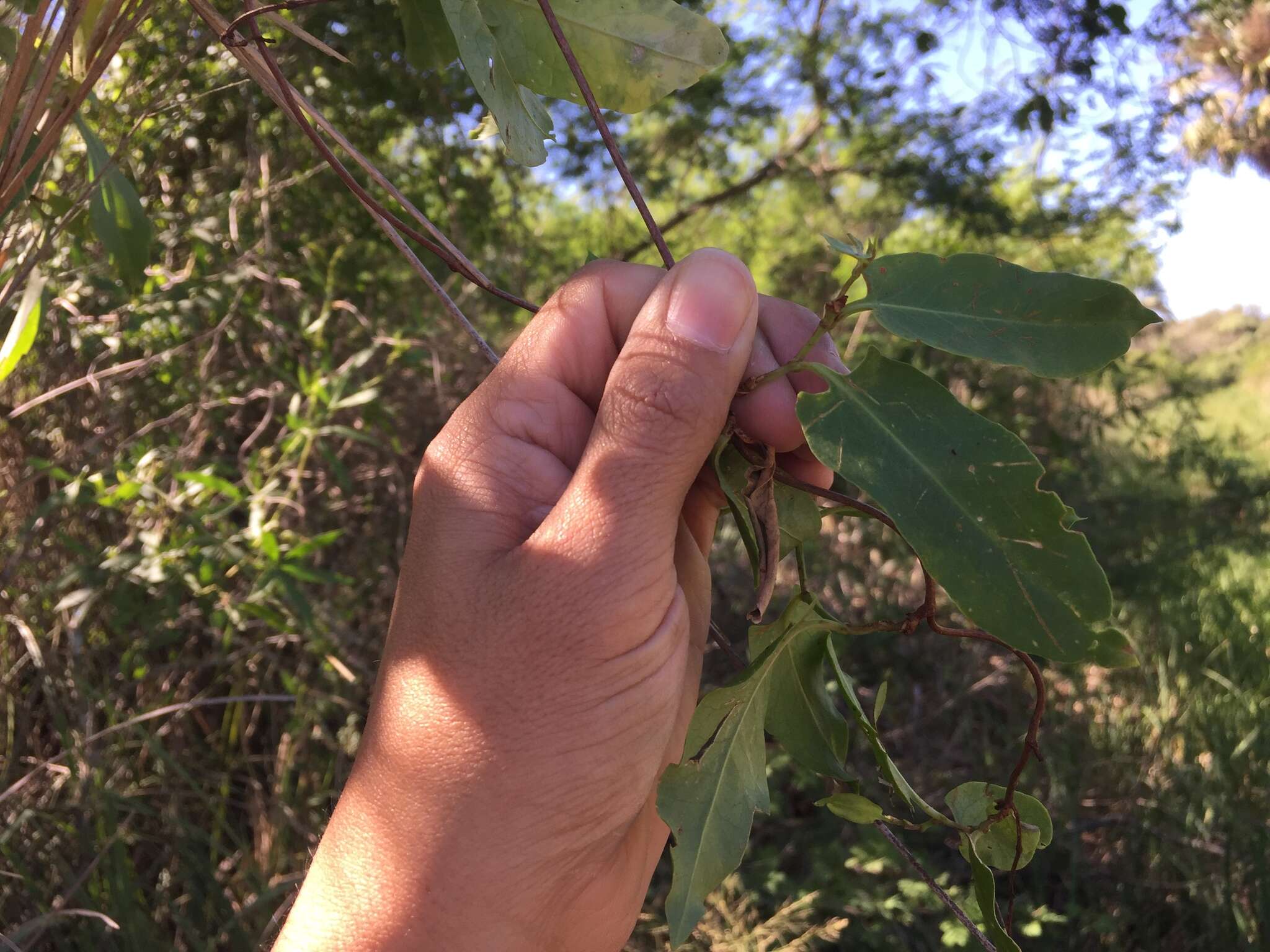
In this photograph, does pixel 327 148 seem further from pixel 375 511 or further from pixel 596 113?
pixel 375 511

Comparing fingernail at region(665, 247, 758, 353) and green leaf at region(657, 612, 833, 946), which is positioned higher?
fingernail at region(665, 247, 758, 353)

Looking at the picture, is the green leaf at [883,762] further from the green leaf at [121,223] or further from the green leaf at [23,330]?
the green leaf at [121,223]

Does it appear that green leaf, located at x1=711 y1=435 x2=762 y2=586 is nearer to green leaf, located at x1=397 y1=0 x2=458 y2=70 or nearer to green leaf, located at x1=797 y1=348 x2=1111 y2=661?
green leaf, located at x1=797 y1=348 x2=1111 y2=661

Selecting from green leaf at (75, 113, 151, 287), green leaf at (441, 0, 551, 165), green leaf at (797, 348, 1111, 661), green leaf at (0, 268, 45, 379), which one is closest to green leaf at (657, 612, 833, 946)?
green leaf at (797, 348, 1111, 661)

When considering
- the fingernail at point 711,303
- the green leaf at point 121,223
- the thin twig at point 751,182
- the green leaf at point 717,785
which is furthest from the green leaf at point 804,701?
the thin twig at point 751,182

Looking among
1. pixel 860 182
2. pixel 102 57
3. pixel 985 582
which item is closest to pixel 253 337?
pixel 102 57

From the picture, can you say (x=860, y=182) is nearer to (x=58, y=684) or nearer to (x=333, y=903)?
(x=58, y=684)
